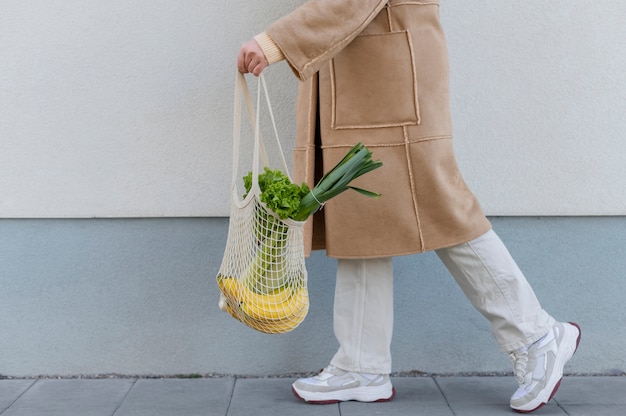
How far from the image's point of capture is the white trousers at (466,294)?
126 inches

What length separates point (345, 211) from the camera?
10.5ft

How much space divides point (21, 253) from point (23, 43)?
0.89 metres

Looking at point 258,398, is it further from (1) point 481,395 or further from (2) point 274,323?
(1) point 481,395

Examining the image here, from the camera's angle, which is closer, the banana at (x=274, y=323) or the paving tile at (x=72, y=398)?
the banana at (x=274, y=323)

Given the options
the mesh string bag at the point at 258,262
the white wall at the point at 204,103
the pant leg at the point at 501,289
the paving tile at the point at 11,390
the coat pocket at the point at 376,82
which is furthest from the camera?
the white wall at the point at 204,103

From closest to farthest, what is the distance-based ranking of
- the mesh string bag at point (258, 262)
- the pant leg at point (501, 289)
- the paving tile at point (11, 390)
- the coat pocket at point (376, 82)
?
the mesh string bag at point (258, 262) → the coat pocket at point (376, 82) → the pant leg at point (501, 289) → the paving tile at point (11, 390)

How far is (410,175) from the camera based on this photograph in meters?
3.15

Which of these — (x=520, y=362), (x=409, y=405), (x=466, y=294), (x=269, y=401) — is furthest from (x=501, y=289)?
(x=269, y=401)

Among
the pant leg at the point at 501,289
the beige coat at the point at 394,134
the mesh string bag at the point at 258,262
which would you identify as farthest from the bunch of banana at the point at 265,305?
the pant leg at the point at 501,289

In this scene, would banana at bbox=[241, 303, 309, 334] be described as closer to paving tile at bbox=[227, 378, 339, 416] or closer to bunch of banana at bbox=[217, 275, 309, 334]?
bunch of banana at bbox=[217, 275, 309, 334]

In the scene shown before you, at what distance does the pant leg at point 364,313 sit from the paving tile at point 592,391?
0.74 metres

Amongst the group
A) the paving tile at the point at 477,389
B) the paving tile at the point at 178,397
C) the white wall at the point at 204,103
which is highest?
the white wall at the point at 204,103

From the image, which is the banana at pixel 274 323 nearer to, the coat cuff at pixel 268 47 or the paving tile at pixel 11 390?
the coat cuff at pixel 268 47

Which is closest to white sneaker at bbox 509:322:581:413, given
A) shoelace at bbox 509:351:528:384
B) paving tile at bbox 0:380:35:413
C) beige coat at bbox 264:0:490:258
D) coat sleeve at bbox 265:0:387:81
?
shoelace at bbox 509:351:528:384
